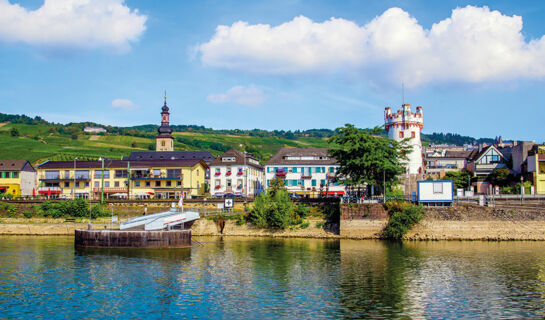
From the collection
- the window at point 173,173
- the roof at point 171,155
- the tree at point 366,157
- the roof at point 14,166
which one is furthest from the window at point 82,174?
the tree at point 366,157

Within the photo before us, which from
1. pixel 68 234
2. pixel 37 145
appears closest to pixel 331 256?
pixel 68 234

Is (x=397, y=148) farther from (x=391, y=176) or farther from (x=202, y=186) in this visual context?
(x=202, y=186)

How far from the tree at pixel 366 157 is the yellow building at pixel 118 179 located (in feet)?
145

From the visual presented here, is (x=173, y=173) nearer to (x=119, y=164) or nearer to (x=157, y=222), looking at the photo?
(x=119, y=164)

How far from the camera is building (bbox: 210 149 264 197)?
4262 inches

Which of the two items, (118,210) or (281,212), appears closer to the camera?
(281,212)

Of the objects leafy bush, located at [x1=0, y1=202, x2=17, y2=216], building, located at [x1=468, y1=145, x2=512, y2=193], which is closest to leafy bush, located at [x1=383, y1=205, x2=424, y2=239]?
building, located at [x1=468, y1=145, x2=512, y2=193]

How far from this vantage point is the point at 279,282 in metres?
40.6

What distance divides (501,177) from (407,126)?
70.5 feet

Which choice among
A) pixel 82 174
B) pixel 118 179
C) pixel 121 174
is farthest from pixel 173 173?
pixel 82 174

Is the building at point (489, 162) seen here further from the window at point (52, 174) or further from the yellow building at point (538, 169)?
the window at point (52, 174)

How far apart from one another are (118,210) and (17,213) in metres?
17.3

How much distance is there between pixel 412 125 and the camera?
96562 millimetres

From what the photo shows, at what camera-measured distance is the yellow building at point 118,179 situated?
109 m
